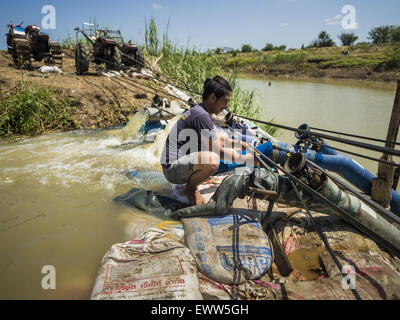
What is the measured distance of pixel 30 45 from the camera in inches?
252

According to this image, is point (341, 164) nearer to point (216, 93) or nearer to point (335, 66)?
point (216, 93)

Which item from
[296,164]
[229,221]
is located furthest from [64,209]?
[296,164]

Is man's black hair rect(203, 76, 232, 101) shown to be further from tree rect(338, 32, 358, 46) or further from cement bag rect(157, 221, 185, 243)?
tree rect(338, 32, 358, 46)

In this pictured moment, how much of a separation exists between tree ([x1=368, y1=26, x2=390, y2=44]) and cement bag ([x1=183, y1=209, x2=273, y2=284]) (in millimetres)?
43239

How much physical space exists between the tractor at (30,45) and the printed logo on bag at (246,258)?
707 centimetres

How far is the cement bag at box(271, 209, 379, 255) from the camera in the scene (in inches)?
72.8

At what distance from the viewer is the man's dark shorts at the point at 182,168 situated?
7.37 ft

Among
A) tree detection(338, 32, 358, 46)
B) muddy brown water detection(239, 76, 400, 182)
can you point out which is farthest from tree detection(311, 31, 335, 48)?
muddy brown water detection(239, 76, 400, 182)

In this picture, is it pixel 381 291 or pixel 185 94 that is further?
pixel 185 94

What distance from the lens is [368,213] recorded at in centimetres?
184

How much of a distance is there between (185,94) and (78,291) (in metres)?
4.81

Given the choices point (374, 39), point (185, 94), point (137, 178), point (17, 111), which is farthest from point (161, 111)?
point (374, 39)
